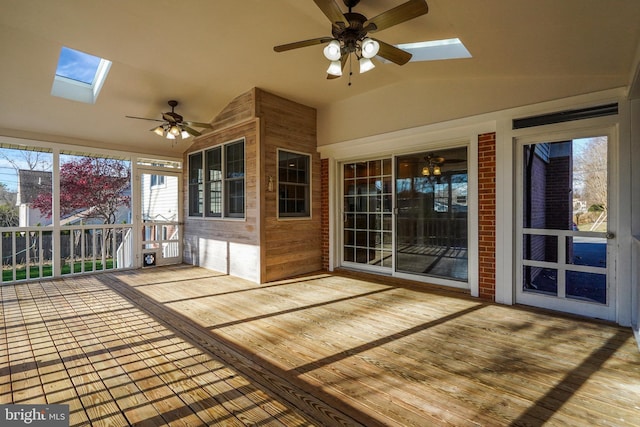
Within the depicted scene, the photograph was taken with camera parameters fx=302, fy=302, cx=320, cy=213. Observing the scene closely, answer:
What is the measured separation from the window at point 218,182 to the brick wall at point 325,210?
1516 mm

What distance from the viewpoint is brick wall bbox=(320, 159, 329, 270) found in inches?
228

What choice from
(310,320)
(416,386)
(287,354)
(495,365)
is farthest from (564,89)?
(287,354)

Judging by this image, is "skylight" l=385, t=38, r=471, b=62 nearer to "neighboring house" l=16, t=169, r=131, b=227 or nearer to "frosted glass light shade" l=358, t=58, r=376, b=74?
"frosted glass light shade" l=358, t=58, r=376, b=74

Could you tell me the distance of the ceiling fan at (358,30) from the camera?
2197mm

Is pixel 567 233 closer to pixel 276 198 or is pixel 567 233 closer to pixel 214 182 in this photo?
pixel 276 198

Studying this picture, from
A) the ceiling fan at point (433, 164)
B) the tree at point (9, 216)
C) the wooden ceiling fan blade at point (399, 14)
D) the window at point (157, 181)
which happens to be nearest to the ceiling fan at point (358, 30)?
the wooden ceiling fan blade at point (399, 14)

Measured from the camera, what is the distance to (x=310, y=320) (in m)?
3.25

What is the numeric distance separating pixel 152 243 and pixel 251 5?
509 centimetres

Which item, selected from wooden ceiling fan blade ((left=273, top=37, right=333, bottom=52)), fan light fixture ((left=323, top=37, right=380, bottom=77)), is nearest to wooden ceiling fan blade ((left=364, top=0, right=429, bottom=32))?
fan light fixture ((left=323, top=37, right=380, bottom=77))

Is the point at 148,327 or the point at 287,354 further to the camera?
the point at 148,327

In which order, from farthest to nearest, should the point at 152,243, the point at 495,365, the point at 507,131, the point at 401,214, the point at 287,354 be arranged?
1. the point at 152,243
2. the point at 401,214
3. the point at 507,131
4. the point at 287,354
5. the point at 495,365

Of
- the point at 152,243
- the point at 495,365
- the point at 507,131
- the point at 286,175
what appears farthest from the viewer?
the point at 152,243

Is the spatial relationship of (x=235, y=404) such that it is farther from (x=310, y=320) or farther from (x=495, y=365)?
(x=495, y=365)

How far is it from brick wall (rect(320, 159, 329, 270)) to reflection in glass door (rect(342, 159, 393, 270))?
327 millimetres
